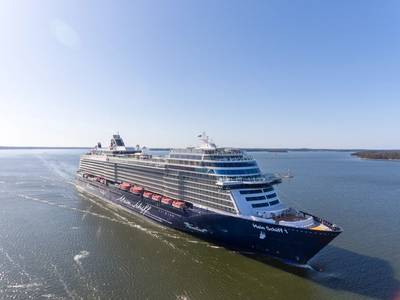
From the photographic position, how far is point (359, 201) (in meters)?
57.2

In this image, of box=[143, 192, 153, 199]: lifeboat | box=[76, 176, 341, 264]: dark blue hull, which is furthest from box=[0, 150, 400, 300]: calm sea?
box=[143, 192, 153, 199]: lifeboat

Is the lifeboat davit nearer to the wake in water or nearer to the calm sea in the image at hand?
the calm sea

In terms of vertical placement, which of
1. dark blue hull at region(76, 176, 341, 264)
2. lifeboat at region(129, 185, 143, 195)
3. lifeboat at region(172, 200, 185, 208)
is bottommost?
dark blue hull at region(76, 176, 341, 264)

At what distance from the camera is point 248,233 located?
98.9 feet

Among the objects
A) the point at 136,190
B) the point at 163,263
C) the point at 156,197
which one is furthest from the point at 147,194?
the point at 163,263

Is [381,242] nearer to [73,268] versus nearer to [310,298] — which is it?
[310,298]

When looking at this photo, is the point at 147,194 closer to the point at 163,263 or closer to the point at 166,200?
the point at 166,200

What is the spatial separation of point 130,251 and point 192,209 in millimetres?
8159

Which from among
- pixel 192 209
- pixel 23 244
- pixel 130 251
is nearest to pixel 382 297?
pixel 192 209

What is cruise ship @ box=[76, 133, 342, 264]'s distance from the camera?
28.5 meters

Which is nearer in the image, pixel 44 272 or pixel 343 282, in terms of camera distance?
pixel 343 282

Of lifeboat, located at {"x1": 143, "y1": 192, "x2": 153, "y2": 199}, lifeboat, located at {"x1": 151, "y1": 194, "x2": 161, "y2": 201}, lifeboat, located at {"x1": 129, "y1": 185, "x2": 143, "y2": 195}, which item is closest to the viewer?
lifeboat, located at {"x1": 151, "y1": 194, "x2": 161, "y2": 201}

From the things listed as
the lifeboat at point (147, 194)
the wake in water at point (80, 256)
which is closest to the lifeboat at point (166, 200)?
the lifeboat at point (147, 194)

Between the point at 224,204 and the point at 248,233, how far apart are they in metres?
4.14
